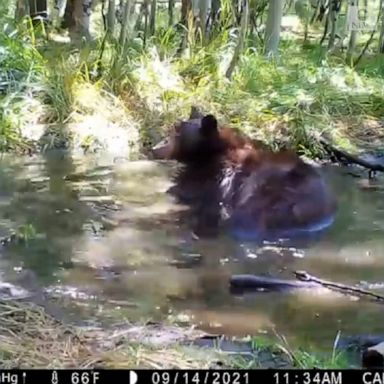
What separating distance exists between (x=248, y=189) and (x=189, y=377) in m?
3.47

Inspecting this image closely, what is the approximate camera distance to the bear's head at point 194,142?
293 inches

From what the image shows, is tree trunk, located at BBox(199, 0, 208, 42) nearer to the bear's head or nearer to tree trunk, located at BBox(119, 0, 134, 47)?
tree trunk, located at BBox(119, 0, 134, 47)

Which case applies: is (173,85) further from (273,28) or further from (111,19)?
(111,19)

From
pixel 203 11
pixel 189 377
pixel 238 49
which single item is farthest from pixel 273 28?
pixel 189 377

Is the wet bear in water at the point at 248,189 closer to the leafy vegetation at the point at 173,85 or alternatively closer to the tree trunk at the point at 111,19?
the leafy vegetation at the point at 173,85

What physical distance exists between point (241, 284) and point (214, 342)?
104 centimetres

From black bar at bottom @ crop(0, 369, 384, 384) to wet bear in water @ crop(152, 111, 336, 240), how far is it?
2984mm

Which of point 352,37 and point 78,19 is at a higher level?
point 78,19

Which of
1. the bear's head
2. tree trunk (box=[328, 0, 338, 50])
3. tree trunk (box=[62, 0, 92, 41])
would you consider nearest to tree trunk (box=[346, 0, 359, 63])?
tree trunk (box=[328, 0, 338, 50])

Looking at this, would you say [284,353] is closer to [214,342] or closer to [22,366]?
[214,342]

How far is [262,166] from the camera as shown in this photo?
6.77 metres

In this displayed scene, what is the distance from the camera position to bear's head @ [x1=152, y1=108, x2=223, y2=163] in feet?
24.4

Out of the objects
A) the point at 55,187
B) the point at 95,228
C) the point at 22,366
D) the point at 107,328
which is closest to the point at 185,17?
the point at 55,187

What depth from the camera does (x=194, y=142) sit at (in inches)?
300
